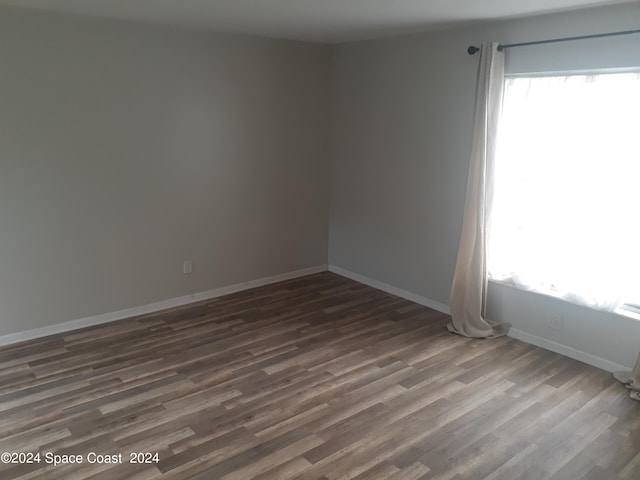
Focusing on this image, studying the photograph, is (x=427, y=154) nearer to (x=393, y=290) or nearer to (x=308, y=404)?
(x=393, y=290)

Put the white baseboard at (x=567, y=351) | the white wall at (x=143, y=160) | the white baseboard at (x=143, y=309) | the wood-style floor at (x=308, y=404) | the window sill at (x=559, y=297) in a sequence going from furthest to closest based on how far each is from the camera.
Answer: the white baseboard at (x=143, y=309), the white wall at (x=143, y=160), the white baseboard at (x=567, y=351), the window sill at (x=559, y=297), the wood-style floor at (x=308, y=404)

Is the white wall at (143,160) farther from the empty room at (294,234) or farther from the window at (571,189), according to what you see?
the window at (571,189)

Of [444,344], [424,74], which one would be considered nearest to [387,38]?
[424,74]

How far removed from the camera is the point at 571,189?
136 inches

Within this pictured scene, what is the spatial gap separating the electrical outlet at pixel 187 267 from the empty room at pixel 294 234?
2 centimetres

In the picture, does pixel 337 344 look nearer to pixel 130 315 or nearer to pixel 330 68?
pixel 130 315

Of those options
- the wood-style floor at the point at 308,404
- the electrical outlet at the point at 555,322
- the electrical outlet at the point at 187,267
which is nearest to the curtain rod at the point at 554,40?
the electrical outlet at the point at 555,322

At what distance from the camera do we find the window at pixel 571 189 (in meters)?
3.19

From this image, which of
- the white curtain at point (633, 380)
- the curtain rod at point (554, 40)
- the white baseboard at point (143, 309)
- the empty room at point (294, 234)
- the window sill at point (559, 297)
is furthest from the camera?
the white baseboard at point (143, 309)

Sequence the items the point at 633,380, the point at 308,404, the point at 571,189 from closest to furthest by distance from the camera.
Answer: the point at 308,404 < the point at 633,380 < the point at 571,189

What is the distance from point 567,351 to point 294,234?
2.71m

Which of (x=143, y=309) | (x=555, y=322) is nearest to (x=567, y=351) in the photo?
(x=555, y=322)

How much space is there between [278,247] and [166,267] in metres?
1.17

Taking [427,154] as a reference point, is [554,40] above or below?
above
